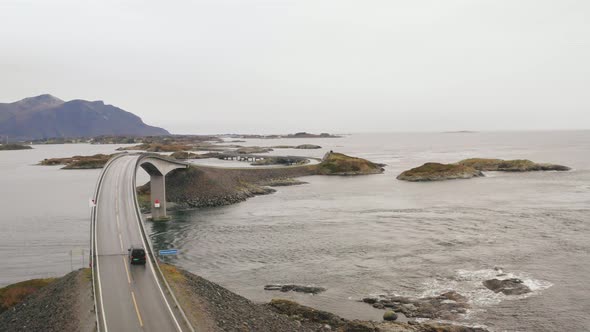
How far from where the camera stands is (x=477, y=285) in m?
36.5

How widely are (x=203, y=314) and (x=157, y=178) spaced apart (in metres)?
50.8

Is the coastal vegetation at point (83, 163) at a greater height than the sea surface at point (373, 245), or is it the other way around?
the coastal vegetation at point (83, 163)

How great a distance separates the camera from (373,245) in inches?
1955

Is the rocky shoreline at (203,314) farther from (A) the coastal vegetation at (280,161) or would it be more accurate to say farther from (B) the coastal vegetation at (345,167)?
(A) the coastal vegetation at (280,161)

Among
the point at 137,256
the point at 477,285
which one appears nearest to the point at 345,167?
the point at 477,285

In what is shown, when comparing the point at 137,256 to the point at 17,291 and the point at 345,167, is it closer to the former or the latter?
the point at 17,291

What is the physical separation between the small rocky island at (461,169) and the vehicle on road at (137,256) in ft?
292

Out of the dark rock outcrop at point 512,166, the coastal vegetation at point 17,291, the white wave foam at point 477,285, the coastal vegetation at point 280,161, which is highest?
the coastal vegetation at point 280,161

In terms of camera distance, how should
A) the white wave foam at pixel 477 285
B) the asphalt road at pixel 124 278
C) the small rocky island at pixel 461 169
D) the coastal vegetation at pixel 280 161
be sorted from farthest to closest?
the coastal vegetation at pixel 280 161
the small rocky island at pixel 461 169
the white wave foam at pixel 477 285
the asphalt road at pixel 124 278

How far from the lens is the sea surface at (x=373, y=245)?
34.4 metres

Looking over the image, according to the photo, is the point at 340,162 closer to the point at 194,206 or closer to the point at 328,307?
the point at 194,206

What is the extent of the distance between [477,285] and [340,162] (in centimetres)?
9498

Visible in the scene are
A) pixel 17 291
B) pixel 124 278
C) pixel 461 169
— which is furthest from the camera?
pixel 461 169

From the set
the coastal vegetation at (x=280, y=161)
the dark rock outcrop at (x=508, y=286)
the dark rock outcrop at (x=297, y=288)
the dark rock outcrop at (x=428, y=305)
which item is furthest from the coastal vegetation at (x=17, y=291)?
the coastal vegetation at (x=280, y=161)
